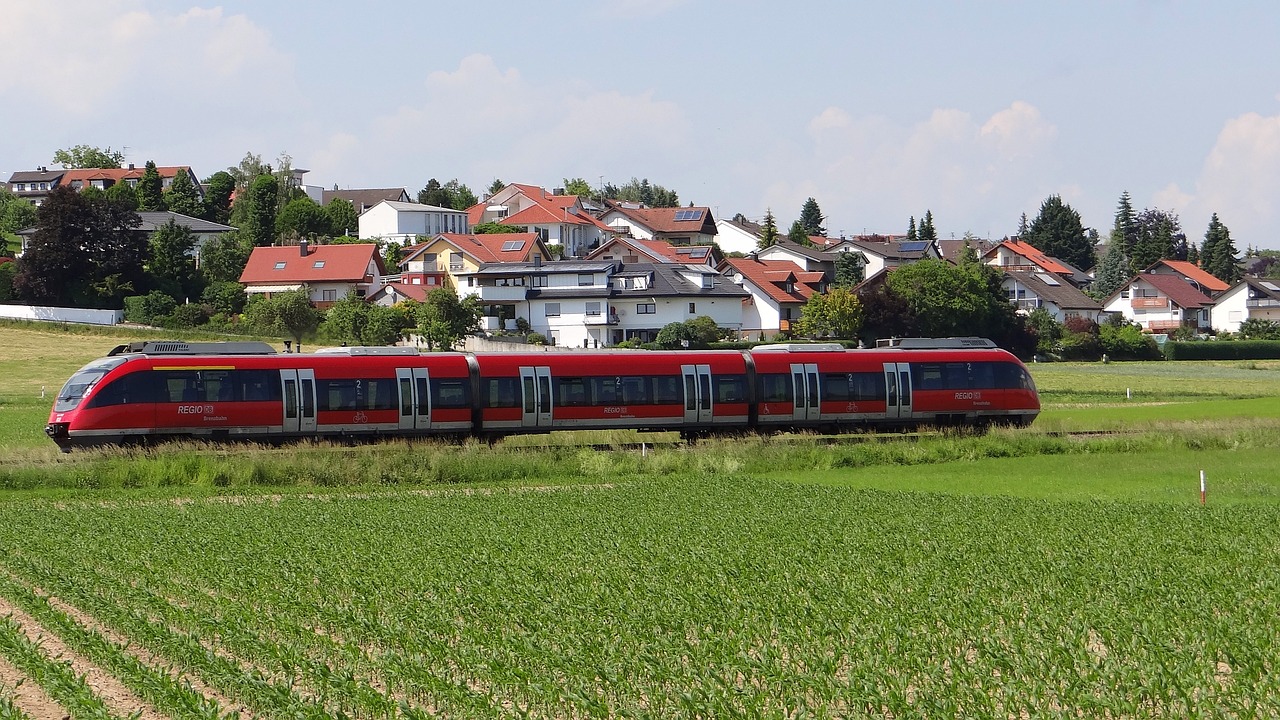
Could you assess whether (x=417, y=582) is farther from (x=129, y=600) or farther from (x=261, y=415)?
(x=261, y=415)

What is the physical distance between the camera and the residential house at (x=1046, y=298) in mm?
112312

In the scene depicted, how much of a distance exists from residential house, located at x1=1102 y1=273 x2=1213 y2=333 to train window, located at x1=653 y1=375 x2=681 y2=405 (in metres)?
91.6

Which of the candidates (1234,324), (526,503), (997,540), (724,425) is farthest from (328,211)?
(997,540)

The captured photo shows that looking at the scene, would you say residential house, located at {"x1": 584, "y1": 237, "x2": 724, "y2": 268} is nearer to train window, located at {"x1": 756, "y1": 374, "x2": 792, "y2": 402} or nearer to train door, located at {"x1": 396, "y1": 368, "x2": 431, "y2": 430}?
train window, located at {"x1": 756, "y1": 374, "x2": 792, "y2": 402}

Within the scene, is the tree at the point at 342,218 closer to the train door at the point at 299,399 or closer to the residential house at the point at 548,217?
the residential house at the point at 548,217

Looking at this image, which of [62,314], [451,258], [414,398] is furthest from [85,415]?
[451,258]

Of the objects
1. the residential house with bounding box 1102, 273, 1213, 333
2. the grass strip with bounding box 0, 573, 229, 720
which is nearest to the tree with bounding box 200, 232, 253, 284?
the residential house with bounding box 1102, 273, 1213, 333

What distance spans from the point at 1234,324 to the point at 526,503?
111696 millimetres

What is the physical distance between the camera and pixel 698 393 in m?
38.0

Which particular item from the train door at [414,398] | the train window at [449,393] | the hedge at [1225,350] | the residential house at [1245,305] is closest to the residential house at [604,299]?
the hedge at [1225,350]

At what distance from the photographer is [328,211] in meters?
125

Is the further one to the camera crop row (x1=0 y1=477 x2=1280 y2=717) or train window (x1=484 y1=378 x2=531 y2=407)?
train window (x1=484 y1=378 x2=531 y2=407)

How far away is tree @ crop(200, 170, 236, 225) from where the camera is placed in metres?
130

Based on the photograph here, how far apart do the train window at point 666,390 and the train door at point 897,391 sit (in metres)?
6.26
